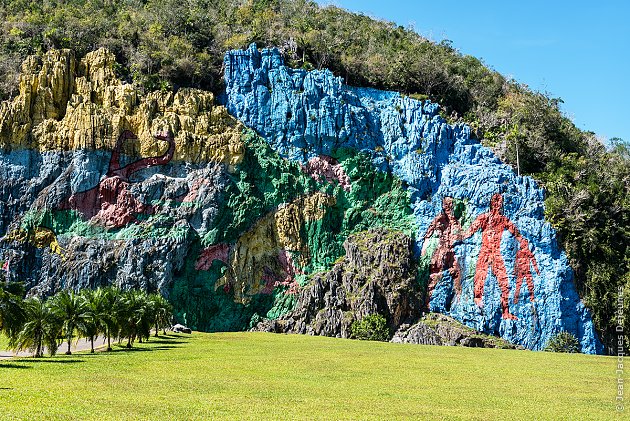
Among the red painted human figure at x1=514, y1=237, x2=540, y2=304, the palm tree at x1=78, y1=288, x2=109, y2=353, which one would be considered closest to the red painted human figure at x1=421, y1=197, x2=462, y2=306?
the red painted human figure at x1=514, y1=237, x2=540, y2=304

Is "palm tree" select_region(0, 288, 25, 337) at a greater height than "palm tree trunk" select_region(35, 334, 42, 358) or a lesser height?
greater

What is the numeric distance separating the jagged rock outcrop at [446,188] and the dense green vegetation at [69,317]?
25.5 meters

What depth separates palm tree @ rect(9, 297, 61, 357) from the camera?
32.8m

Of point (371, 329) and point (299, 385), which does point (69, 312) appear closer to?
point (299, 385)

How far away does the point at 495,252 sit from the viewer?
2323 inches

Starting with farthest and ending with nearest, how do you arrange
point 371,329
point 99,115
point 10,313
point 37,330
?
point 99,115, point 371,329, point 37,330, point 10,313

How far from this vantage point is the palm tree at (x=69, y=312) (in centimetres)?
3559

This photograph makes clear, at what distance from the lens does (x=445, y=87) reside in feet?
238

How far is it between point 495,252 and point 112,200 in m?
33.3

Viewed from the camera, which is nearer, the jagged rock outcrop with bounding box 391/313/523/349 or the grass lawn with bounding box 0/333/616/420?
the grass lawn with bounding box 0/333/616/420

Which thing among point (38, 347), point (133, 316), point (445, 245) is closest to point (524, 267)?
point (445, 245)

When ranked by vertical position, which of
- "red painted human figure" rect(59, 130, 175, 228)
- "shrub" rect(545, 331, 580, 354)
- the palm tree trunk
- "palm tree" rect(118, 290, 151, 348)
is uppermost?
"red painted human figure" rect(59, 130, 175, 228)

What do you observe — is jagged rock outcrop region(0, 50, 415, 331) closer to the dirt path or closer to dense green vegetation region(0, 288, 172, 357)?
the dirt path

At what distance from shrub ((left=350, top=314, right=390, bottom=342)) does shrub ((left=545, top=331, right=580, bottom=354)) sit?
507 inches
